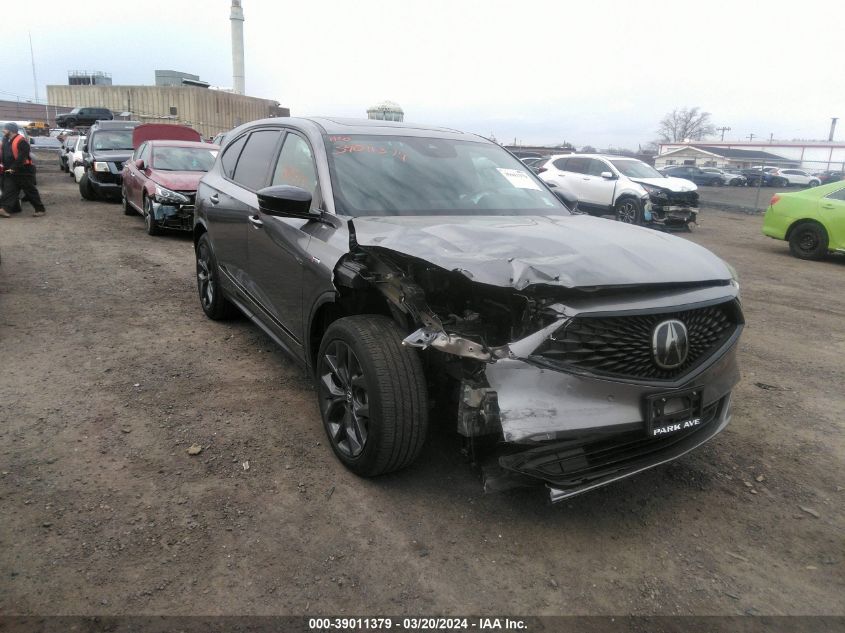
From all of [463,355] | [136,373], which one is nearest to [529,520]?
[463,355]

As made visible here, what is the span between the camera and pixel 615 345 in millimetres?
2613

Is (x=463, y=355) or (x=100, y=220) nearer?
(x=463, y=355)

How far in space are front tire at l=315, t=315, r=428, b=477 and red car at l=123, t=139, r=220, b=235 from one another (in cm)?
695

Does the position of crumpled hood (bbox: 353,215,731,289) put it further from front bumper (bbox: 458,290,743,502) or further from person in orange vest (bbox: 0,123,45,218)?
person in orange vest (bbox: 0,123,45,218)

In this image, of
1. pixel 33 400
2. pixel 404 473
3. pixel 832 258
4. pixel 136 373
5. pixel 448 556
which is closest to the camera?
pixel 448 556

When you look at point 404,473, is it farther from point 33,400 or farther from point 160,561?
point 33,400

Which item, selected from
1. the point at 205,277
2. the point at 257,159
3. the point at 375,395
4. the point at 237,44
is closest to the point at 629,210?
the point at 205,277

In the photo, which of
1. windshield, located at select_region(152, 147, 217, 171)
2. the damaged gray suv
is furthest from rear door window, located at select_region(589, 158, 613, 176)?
the damaged gray suv

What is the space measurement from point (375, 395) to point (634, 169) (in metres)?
14.1

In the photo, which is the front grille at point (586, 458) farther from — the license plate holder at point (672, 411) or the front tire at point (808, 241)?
the front tire at point (808, 241)

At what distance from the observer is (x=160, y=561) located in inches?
100

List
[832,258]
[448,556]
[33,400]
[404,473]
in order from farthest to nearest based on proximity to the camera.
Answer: [832,258], [33,400], [404,473], [448,556]

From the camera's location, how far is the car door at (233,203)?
447 centimetres

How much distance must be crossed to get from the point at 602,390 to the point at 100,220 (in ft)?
37.7
